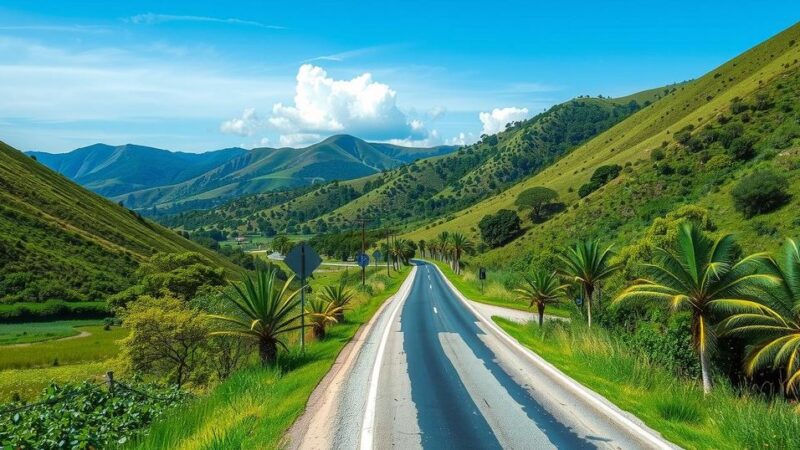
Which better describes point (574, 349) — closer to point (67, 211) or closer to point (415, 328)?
point (415, 328)

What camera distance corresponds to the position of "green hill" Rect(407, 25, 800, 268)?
168 ft

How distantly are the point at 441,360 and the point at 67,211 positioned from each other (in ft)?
261

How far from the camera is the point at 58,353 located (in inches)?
1296

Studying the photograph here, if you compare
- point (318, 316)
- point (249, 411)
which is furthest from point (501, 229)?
point (249, 411)

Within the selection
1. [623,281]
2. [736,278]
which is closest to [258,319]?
[736,278]

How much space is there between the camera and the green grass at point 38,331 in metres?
39.6

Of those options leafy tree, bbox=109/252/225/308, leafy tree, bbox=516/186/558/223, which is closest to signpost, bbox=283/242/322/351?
leafy tree, bbox=109/252/225/308

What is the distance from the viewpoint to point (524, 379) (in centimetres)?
1113

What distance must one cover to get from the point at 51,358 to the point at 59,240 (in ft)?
130

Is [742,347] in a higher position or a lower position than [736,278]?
lower

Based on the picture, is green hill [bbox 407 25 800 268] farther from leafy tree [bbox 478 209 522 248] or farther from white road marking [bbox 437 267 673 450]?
white road marking [bbox 437 267 673 450]

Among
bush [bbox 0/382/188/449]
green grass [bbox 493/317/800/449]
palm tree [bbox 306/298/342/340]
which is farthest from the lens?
palm tree [bbox 306/298/342/340]

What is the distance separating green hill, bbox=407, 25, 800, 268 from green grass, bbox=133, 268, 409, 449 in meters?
39.0

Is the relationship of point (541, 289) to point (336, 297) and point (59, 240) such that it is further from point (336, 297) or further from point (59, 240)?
point (59, 240)
